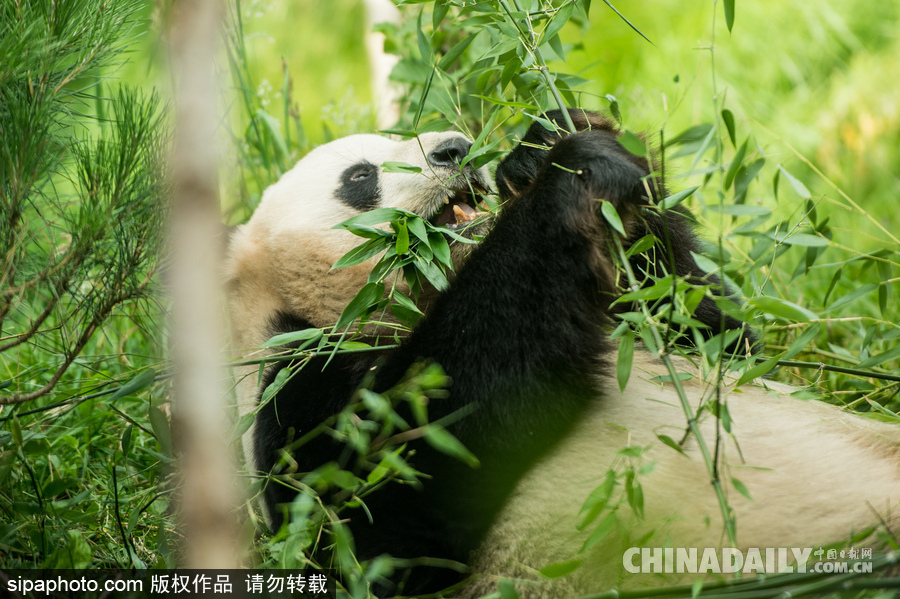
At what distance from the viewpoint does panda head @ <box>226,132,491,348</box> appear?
245 centimetres

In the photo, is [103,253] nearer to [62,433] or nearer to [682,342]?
[62,433]

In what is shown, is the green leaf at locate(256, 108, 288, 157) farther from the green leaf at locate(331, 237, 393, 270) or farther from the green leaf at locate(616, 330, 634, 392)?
the green leaf at locate(616, 330, 634, 392)

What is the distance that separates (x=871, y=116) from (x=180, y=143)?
5223mm

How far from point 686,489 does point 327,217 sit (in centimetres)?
148

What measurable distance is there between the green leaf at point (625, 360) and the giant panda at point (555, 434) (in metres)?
0.15

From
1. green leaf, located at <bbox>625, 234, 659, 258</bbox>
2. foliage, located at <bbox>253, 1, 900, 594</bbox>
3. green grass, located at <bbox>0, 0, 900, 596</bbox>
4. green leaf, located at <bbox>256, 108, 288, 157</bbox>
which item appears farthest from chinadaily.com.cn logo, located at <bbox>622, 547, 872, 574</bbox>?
green leaf, located at <bbox>256, 108, 288, 157</bbox>

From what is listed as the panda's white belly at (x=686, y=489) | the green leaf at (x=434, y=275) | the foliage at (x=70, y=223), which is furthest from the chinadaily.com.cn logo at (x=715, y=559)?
the foliage at (x=70, y=223)

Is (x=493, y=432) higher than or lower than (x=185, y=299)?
lower

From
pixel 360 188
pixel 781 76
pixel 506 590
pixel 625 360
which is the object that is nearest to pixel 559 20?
pixel 360 188

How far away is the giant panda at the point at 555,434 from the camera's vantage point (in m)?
1.85

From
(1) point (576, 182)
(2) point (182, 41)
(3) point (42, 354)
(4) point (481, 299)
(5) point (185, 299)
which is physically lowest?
(3) point (42, 354)

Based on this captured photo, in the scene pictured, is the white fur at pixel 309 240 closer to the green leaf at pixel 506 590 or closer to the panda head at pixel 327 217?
the panda head at pixel 327 217

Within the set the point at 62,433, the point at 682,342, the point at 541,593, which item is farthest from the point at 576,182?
the point at 62,433

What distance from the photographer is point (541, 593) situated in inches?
75.0
